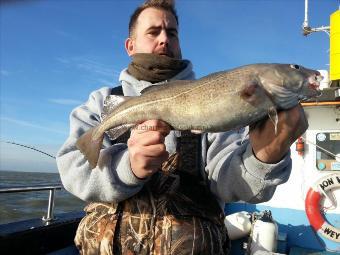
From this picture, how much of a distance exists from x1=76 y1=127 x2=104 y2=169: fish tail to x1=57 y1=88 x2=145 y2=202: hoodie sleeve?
122mm

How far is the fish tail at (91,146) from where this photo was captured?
2604 mm

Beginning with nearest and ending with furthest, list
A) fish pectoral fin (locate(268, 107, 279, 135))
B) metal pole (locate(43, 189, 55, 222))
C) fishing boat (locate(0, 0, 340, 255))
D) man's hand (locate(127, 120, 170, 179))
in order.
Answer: fish pectoral fin (locate(268, 107, 279, 135)) → man's hand (locate(127, 120, 170, 179)) → metal pole (locate(43, 189, 55, 222)) → fishing boat (locate(0, 0, 340, 255))

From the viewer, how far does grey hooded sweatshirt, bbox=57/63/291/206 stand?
8.38 ft

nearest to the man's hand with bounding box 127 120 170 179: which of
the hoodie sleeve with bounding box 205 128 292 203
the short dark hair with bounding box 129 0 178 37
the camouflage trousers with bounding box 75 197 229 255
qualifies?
the camouflage trousers with bounding box 75 197 229 255

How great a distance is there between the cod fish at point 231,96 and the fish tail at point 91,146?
0.07 feet

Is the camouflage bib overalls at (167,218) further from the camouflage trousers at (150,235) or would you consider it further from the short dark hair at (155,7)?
the short dark hair at (155,7)

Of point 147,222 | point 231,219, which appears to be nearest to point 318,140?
point 231,219

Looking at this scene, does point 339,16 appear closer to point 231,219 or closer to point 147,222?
point 231,219

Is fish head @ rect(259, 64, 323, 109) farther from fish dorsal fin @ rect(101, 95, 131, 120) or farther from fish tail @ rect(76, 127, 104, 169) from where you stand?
fish tail @ rect(76, 127, 104, 169)

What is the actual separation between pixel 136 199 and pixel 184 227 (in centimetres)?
43

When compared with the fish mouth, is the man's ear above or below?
above

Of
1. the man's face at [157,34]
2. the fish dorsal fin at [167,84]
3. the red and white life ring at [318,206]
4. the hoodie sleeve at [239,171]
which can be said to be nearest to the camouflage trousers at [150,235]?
the hoodie sleeve at [239,171]

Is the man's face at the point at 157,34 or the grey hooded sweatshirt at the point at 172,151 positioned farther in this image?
the man's face at the point at 157,34

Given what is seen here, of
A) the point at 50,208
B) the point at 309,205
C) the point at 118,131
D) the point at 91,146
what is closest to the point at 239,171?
the point at 118,131
